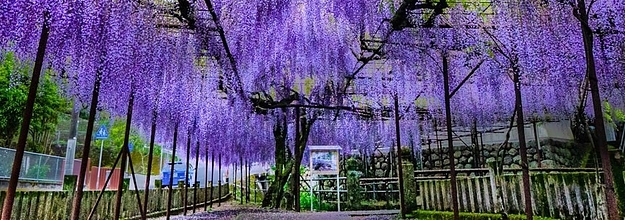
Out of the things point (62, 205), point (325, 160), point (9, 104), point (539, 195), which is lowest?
point (62, 205)

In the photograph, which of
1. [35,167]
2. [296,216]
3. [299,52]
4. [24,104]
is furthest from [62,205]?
[24,104]

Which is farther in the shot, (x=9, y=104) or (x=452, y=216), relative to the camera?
(x=9, y=104)

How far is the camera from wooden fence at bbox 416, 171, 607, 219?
4.54 metres

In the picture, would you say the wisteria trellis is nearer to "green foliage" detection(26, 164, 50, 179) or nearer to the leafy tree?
"green foliage" detection(26, 164, 50, 179)

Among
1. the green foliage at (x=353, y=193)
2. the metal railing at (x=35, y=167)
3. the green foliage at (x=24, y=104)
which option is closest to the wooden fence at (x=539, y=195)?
the green foliage at (x=353, y=193)

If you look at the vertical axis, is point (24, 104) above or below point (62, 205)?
above

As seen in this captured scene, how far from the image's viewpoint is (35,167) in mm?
8781

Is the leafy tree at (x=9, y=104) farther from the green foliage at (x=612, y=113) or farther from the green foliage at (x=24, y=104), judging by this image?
the green foliage at (x=612, y=113)

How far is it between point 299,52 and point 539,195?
178 inches

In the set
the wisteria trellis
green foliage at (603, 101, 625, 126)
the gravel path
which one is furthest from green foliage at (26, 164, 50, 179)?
green foliage at (603, 101, 625, 126)

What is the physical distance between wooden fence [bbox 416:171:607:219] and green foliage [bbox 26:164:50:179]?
7.86 meters

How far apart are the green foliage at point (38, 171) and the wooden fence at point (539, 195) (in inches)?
310

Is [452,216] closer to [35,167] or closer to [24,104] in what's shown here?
[35,167]

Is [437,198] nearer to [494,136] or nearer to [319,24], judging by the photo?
[319,24]
